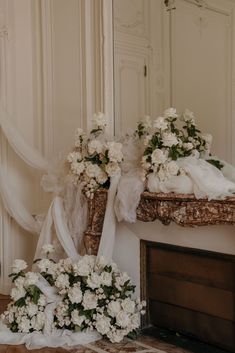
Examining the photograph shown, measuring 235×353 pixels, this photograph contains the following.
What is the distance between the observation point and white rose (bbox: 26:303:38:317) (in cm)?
297

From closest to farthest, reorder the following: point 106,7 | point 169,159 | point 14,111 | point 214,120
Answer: point 169,159 → point 214,120 → point 106,7 → point 14,111

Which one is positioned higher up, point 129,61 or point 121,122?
point 129,61

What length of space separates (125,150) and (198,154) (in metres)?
0.50

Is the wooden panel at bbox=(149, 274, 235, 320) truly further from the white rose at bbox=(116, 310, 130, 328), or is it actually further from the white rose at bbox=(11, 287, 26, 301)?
the white rose at bbox=(11, 287, 26, 301)

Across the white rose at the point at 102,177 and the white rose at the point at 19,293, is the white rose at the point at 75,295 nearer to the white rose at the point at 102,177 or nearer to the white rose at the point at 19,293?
the white rose at the point at 19,293

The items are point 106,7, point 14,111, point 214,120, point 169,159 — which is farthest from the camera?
point 14,111

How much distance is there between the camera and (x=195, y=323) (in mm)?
2873

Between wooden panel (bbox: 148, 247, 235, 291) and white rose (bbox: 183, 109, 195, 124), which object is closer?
wooden panel (bbox: 148, 247, 235, 291)

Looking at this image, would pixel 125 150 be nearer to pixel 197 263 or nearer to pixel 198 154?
pixel 198 154

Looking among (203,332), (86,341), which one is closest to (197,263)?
(203,332)

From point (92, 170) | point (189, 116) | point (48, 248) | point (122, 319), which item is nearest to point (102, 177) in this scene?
point (92, 170)

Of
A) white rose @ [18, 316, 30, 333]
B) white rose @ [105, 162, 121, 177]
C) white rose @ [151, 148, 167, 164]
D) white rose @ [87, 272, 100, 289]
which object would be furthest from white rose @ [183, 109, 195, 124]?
white rose @ [18, 316, 30, 333]

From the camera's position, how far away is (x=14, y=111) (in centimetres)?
406

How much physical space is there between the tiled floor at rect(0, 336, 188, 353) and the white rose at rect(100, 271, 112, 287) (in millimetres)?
363
